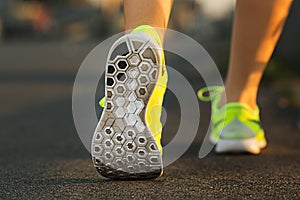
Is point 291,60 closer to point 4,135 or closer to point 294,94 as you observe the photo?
point 294,94

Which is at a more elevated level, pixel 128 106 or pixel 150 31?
pixel 150 31

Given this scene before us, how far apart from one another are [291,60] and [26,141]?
298 cm

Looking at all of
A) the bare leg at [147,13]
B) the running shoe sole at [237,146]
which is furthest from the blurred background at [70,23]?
the bare leg at [147,13]

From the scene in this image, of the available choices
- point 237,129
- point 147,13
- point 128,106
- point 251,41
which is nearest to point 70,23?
point 251,41

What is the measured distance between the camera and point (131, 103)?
5.33 feet

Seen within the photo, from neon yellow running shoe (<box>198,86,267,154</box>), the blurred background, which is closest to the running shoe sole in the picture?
neon yellow running shoe (<box>198,86,267,154</box>)

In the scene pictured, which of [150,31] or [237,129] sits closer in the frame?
[150,31]

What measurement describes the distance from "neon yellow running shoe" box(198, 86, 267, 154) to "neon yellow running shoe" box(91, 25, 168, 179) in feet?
1.93

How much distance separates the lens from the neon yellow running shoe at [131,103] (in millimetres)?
1614

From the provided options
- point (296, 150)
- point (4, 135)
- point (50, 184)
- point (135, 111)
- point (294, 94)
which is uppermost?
point (135, 111)

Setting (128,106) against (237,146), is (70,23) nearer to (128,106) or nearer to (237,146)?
(237,146)

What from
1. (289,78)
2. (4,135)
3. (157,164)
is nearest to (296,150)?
(157,164)

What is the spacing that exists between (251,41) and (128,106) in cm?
78

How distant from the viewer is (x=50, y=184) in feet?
5.67
